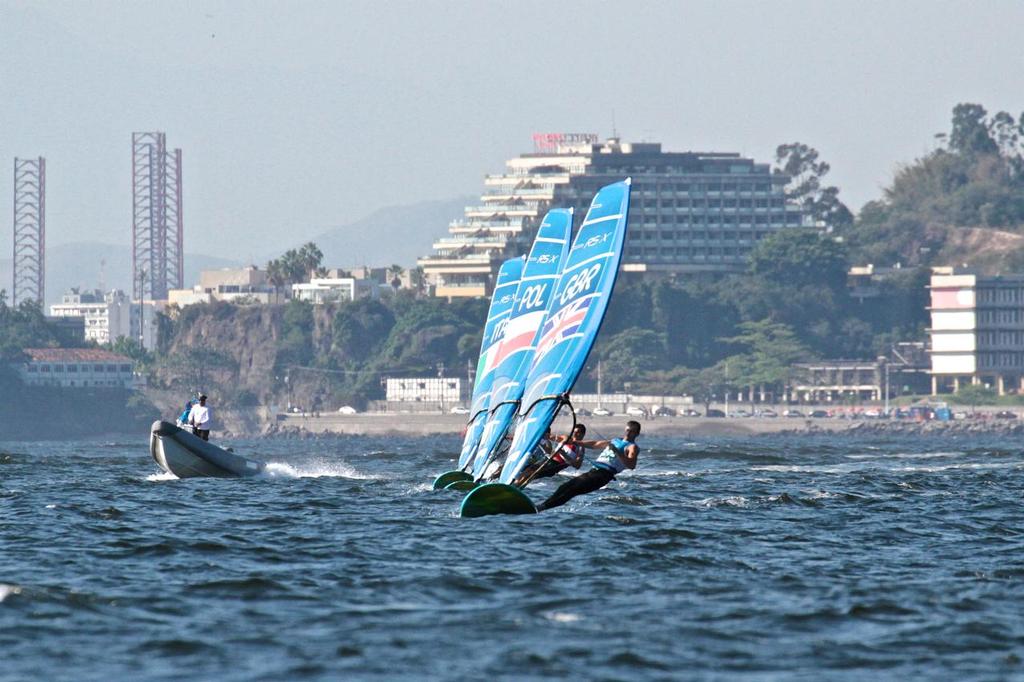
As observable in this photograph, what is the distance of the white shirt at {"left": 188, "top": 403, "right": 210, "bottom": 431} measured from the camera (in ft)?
159

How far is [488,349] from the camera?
47875 mm

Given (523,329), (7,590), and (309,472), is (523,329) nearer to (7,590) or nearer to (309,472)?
(309,472)

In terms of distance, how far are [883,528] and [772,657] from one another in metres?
14.7

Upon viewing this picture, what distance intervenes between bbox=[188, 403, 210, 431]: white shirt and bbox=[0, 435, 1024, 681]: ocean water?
6.67 metres

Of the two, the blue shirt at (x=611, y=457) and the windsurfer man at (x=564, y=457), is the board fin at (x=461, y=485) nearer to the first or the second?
the windsurfer man at (x=564, y=457)

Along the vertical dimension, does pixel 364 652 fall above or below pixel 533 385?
below

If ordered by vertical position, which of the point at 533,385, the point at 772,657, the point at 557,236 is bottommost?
the point at 772,657

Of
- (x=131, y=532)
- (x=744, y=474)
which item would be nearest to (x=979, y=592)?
(x=131, y=532)


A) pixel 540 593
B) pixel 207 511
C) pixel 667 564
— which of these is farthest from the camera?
pixel 207 511

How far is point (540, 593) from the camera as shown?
973 inches

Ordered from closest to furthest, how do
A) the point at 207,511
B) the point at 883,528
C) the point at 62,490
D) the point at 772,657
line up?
the point at 772,657 → the point at 883,528 → the point at 207,511 → the point at 62,490

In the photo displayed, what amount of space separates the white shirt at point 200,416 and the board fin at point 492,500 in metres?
15.4

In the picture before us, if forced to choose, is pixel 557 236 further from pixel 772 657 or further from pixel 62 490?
pixel 772 657

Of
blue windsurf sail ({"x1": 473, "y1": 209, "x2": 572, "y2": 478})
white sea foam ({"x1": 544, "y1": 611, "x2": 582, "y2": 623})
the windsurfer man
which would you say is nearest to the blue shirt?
the windsurfer man
